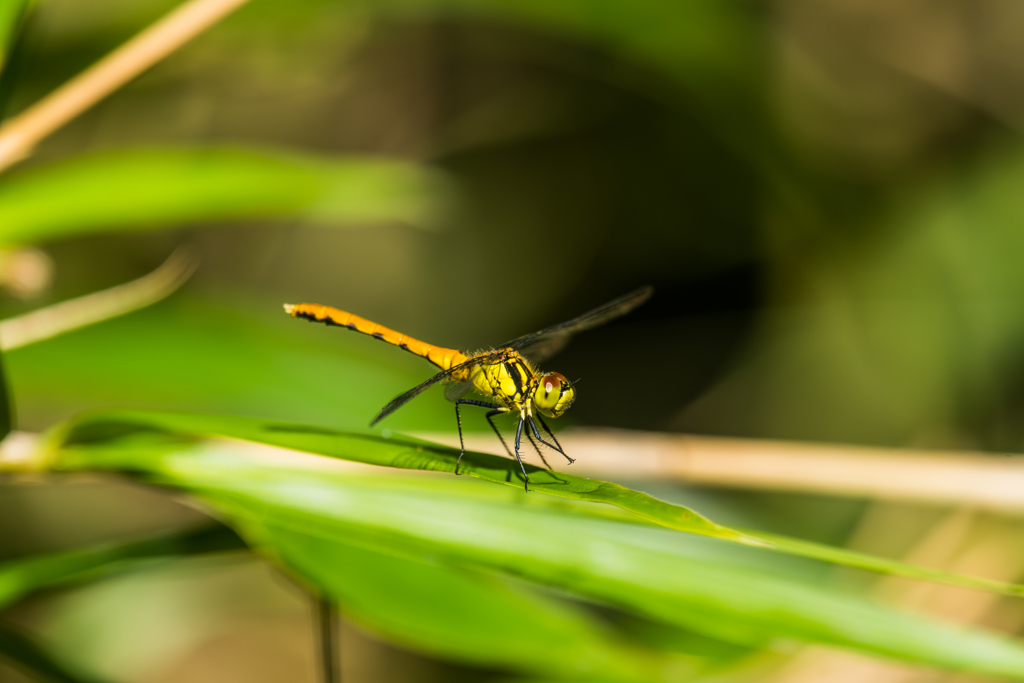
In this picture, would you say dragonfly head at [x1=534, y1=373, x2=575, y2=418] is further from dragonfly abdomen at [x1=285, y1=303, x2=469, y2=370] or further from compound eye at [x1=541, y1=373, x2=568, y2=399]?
dragonfly abdomen at [x1=285, y1=303, x2=469, y2=370]

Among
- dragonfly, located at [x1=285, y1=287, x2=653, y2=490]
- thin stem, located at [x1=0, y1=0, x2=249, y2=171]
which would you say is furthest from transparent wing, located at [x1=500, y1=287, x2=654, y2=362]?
thin stem, located at [x1=0, y1=0, x2=249, y2=171]

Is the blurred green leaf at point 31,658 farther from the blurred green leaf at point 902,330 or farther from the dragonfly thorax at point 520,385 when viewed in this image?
the blurred green leaf at point 902,330

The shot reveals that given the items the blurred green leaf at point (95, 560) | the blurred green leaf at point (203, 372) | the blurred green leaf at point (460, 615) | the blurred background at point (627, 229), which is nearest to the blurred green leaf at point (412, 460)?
the blurred green leaf at point (95, 560)

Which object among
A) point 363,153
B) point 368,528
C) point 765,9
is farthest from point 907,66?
point 368,528

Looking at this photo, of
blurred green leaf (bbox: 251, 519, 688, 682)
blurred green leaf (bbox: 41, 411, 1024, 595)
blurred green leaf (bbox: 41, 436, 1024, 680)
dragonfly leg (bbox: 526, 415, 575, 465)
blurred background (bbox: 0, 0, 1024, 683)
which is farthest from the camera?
blurred background (bbox: 0, 0, 1024, 683)

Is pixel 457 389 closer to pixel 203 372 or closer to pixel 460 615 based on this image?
pixel 460 615

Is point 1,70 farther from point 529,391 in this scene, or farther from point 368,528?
point 529,391
